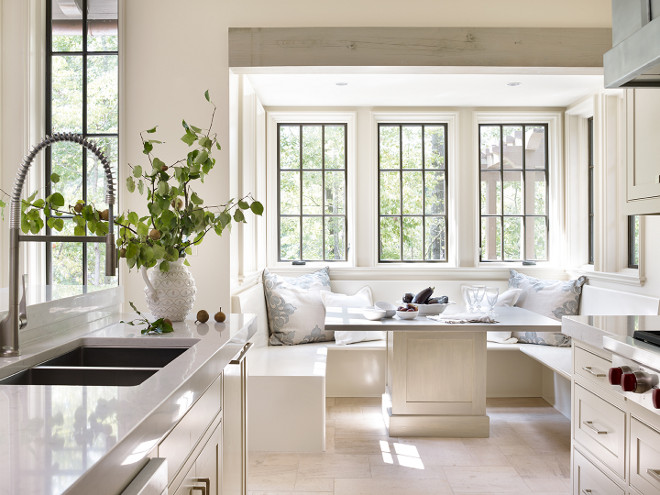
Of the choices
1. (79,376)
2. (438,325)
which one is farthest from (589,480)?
(79,376)

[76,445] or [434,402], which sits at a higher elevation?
[76,445]

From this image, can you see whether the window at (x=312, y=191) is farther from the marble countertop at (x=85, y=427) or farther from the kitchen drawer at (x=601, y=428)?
the marble countertop at (x=85, y=427)

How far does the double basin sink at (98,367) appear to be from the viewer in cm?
137

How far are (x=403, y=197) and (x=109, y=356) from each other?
3701 millimetres

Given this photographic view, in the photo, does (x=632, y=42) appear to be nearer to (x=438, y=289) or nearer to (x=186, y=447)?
(x=186, y=447)

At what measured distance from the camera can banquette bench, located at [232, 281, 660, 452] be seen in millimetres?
3229

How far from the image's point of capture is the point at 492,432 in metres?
3.60

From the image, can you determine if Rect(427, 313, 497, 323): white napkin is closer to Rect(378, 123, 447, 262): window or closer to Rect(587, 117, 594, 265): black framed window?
Rect(378, 123, 447, 262): window

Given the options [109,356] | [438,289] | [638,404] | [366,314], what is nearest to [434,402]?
[366,314]

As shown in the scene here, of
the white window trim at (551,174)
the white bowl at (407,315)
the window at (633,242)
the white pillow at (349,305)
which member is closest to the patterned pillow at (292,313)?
the white pillow at (349,305)

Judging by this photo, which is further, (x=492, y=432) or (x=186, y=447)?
(x=492, y=432)

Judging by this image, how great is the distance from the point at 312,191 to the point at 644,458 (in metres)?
3.78

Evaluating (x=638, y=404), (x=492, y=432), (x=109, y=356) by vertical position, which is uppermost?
(x=109, y=356)

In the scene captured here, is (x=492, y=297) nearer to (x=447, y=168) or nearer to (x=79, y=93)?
(x=447, y=168)
